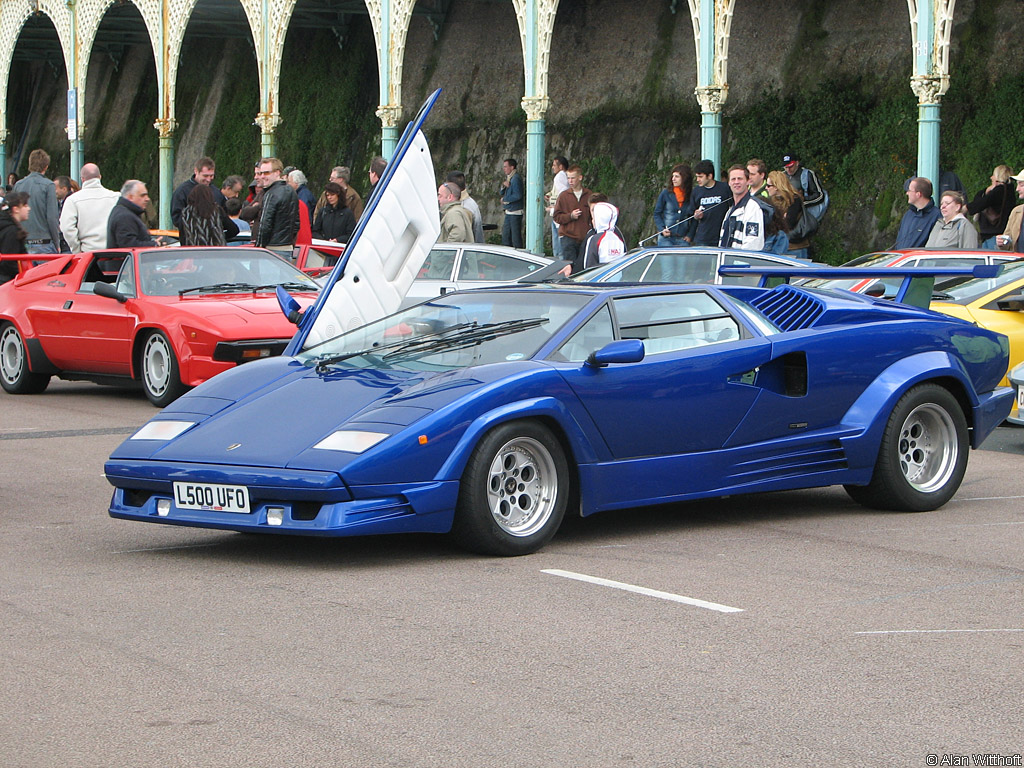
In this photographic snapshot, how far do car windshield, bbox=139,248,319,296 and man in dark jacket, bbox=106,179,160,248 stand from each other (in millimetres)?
1720

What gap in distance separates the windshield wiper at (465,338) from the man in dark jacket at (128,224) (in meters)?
8.53

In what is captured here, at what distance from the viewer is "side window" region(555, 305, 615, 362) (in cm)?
716

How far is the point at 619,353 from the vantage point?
6953 millimetres

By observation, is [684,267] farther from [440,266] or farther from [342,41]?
[342,41]

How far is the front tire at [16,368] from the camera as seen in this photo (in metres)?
14.4

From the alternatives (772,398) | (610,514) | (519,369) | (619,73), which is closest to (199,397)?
(519,369)

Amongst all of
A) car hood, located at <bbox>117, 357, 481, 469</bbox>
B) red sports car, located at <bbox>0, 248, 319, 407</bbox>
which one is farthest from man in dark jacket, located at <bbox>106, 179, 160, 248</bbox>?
car hood, located at <bbox>117, 357, 481, 469</bbox>

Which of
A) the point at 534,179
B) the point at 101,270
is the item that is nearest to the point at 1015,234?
the point at 101,270

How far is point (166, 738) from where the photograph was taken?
13.8 ft

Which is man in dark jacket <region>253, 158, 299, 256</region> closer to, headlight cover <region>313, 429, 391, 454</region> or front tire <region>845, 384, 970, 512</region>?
front tire <region>845, 384, 970, 512</region>

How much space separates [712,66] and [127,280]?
10.6 meters

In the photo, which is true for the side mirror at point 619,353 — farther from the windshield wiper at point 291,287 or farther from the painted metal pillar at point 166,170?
the painted metal pillar at point 166,170

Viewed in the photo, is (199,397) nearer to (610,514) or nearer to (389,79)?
(610,514)

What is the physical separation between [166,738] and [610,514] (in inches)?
159
